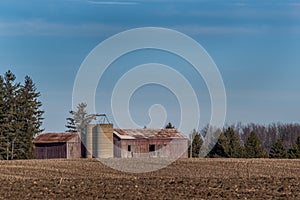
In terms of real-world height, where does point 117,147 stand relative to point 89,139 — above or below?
A: below

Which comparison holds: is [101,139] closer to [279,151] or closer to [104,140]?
[104,140]

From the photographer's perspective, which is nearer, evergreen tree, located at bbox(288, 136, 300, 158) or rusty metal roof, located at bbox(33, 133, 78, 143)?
evergreen tree, located at bbox(288, 136, 300, 158)

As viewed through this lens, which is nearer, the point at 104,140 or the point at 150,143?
the point at 104,140

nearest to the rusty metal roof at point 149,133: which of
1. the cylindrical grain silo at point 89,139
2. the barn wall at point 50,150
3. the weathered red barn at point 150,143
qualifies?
the weathered red barn at point 150,143

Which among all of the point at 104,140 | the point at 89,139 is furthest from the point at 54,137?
the point at 104,140

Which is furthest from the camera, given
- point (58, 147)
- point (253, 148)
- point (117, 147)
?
point (58, 147)

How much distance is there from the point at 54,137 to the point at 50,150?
152cm

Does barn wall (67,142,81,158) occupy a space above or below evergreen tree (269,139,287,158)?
above

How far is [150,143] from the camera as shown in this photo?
72000mm

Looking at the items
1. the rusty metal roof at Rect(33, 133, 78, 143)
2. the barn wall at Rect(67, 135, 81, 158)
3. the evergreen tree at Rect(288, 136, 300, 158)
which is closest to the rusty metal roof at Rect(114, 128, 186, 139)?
the barn wall at Rect(67, 135, 81, 158)

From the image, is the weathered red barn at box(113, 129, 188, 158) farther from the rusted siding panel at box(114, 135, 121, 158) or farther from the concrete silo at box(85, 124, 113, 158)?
the concrete silo at box(85, 124, 113, 158)

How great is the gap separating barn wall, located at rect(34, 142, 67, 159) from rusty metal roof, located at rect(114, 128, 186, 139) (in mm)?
5771

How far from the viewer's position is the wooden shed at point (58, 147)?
6875cm

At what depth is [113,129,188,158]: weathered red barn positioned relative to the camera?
69250 millimetres
